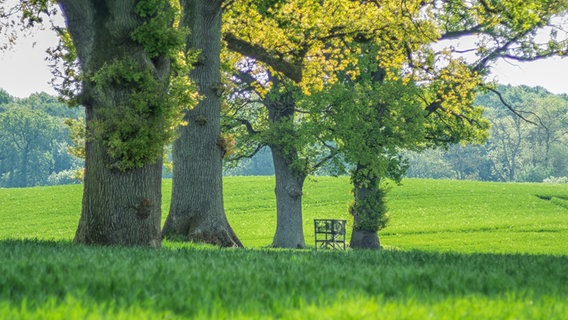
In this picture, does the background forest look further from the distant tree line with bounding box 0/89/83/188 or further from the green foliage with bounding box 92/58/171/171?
the green foliage with bounding box 92/58/171/171

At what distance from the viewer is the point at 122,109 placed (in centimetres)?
1409

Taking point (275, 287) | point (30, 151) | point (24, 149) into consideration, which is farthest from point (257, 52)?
point (30, 151)

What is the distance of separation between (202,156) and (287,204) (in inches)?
481

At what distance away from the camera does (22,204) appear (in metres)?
57.5

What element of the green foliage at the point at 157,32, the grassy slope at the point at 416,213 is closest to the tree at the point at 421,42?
the green foliage at the point at 157,32

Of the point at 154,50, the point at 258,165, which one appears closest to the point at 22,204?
the point at 154,50

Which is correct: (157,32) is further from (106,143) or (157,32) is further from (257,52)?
(257,52)

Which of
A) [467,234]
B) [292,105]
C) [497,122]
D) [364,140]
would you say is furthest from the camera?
[497,122]

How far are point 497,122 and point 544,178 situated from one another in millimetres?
16705

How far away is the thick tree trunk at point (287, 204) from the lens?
3170 centimetres

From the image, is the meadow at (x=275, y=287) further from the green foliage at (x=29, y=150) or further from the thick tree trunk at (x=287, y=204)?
the green foliage at (x=29, y=150)

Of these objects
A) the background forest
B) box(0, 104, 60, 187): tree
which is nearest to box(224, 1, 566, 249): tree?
the background forest

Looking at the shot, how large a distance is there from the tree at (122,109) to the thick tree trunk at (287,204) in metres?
17.0

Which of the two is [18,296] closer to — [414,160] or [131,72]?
[131,72]
